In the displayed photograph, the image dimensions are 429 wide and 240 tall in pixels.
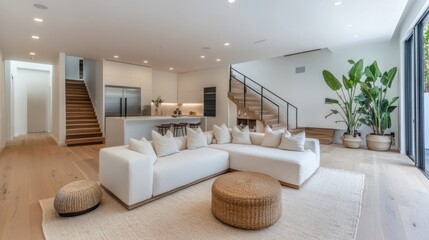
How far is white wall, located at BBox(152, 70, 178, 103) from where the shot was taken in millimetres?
10250

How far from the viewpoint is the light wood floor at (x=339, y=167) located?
7.72 feet

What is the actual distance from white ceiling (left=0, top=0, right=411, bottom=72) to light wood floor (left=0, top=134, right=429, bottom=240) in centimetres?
302

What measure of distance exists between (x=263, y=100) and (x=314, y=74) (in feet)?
7.85

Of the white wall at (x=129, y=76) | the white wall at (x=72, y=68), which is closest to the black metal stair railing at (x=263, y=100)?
the white wall at (x=129, y=76)

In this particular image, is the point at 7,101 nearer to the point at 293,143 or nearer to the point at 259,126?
the point at 259,126

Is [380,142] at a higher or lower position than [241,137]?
lower

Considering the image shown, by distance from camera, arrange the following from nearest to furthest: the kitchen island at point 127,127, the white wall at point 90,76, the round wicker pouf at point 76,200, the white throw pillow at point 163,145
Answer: the round wicker pouf at point 76,200
the white throw pillow at point 163,145
the kitchen island at point 127,127
the white wall at point 90,76

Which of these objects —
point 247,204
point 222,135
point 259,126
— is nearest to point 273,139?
point 222,135

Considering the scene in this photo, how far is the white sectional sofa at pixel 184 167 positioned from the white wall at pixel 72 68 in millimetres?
9437

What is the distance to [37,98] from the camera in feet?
34.9

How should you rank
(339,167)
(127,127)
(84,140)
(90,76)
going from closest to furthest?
(339,167) → (127,127) → (84,140) → (90,76)

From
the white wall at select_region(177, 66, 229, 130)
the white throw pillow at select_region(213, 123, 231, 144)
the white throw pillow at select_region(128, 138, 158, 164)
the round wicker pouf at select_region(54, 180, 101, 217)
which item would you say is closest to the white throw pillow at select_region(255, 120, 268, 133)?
the white wall at select_region(177, 66, 229, 130)

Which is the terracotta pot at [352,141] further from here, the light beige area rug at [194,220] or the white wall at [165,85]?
the white wall at [165,85]

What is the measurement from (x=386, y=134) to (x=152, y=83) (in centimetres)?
910
